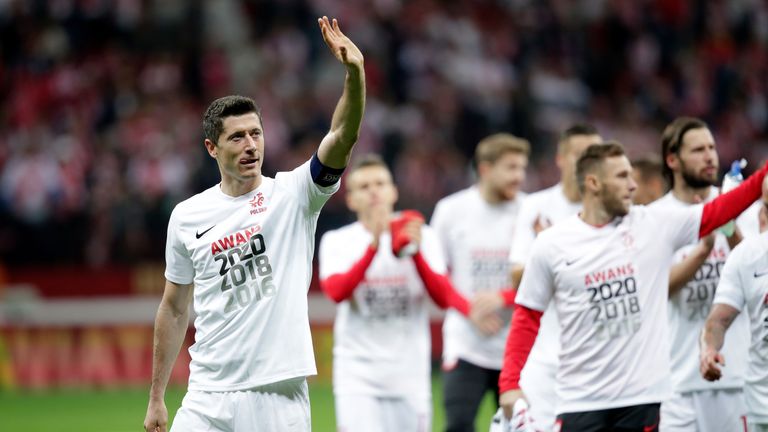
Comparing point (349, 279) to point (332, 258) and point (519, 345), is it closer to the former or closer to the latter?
point (332, 258)

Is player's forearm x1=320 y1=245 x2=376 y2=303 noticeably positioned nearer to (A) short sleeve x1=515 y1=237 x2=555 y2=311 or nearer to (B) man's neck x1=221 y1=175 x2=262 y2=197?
(A) short sleeve x1=515 y1=237 x2=555 y2=311

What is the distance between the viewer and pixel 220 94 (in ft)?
69.1

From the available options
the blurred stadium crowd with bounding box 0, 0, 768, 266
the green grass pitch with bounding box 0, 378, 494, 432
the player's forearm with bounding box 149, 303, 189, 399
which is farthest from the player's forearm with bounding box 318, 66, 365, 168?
the blurred stadium crowd with bounding box 0, 0, 768, 266

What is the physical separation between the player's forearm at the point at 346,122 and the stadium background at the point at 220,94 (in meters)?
8.43

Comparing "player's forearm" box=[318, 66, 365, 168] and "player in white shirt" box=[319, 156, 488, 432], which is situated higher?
"player's forearm" box=[318, 66, 365, 168]

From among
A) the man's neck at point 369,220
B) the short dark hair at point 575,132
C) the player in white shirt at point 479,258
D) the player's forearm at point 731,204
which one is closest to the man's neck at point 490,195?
the player in white shirt at point 479,258

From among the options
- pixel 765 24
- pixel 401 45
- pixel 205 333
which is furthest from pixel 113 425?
pixel 765 24

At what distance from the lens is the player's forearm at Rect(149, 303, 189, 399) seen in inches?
275

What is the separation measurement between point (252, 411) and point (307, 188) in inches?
46.4

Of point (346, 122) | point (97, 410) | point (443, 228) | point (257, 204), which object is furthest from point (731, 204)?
point (97, 410)

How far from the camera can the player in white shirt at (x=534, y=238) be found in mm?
8797

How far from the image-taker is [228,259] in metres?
6.75

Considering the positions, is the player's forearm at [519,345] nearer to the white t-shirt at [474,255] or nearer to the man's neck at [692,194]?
the man's neck at [692,194]

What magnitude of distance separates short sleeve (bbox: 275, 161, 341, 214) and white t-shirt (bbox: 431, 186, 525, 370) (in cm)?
362
